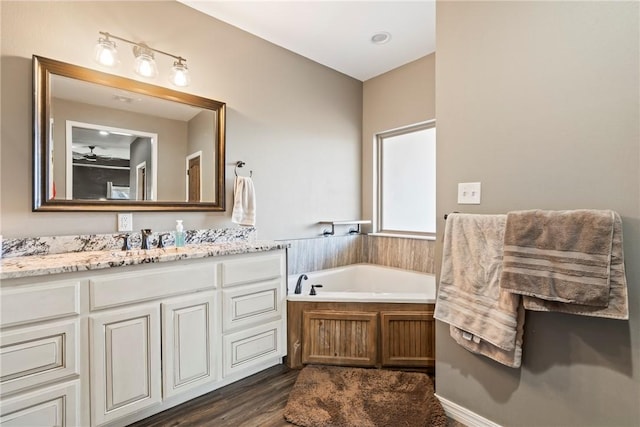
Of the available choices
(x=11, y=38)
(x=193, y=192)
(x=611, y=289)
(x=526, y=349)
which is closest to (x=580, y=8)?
(x=611, y=289)

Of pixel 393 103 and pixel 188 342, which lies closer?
pixel 188 342

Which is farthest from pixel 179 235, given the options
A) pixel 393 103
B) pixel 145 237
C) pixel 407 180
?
pixel 393 103

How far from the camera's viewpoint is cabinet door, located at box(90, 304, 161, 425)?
146cm

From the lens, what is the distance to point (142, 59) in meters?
1.94

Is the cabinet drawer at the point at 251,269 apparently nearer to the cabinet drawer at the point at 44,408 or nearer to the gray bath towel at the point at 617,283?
the cabinet drawer at the point at 44,408

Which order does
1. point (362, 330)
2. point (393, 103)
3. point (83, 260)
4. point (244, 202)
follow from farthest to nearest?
point (393, 103), point (244, 202), point (362, 330), point (83, 260)

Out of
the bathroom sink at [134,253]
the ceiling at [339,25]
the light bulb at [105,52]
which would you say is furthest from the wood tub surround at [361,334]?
the ceiling at [339,25]

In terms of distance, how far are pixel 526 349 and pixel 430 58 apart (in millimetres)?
2585

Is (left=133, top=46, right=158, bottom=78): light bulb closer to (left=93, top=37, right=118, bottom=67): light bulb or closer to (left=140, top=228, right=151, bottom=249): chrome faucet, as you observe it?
(left=93, top=37, right=118, bottom=67): light bulb

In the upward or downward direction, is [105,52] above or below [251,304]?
above

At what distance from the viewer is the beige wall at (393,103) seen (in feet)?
9.63

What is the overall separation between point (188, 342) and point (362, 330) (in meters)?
1.16

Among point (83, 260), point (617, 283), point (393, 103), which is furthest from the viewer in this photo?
point (393, 103)

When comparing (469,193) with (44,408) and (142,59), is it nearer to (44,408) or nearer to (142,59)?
(142,59)
